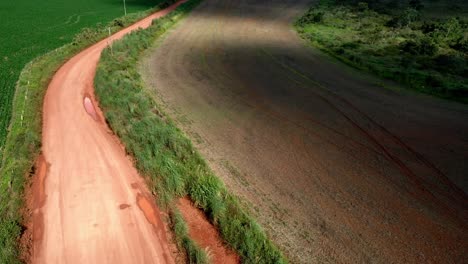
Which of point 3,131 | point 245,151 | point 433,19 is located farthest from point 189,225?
point 433,19

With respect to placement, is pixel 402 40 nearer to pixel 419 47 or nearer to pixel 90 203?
pixel 419 47

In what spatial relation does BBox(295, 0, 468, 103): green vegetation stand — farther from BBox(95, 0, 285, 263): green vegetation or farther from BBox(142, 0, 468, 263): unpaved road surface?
BBox(95, 0, 285, 263): green vegetation

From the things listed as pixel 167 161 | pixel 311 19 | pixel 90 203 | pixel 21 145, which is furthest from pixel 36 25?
pixel 90 203

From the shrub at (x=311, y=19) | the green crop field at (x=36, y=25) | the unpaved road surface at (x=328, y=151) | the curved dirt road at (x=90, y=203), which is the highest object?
the shrub at (x=311, y=19)

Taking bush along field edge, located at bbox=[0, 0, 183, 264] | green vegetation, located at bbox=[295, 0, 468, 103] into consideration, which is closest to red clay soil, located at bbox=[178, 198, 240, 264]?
bush along field edge, located at bbox=[0, 0, 183, 264]

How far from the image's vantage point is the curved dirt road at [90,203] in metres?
11.1

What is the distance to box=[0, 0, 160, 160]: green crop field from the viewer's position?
24.2 m

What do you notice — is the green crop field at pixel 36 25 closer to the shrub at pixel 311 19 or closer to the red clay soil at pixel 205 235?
the red clay soil at pixel 205 235

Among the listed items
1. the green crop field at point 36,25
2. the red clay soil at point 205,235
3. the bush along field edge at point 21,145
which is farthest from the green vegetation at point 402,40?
the green crop field at point 36,25

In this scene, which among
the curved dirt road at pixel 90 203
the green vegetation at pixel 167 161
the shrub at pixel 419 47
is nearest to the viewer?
the curved dirt road at pixel 90 203

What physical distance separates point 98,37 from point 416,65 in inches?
1113

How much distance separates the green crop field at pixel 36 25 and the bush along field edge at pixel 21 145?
0.55 metres

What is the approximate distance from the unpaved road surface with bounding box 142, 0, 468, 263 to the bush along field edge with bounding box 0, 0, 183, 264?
6.97 metres

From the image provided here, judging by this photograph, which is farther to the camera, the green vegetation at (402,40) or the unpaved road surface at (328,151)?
the green vegetation at (402,40)
